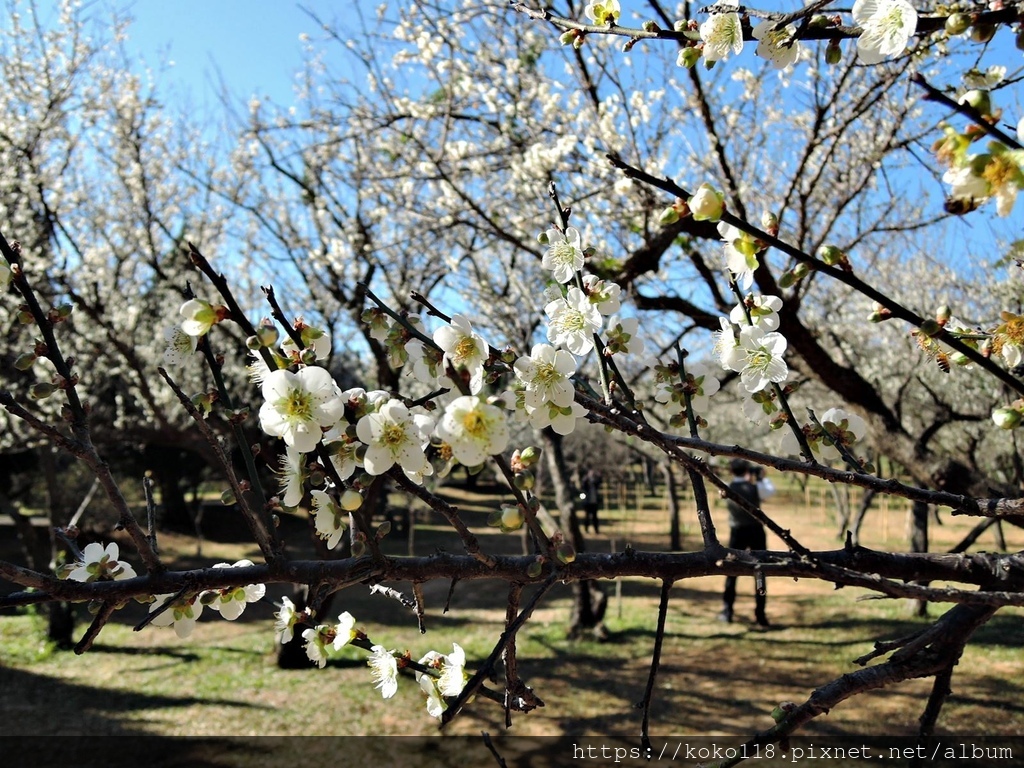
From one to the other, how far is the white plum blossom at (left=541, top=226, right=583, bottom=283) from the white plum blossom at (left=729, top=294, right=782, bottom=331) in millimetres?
284

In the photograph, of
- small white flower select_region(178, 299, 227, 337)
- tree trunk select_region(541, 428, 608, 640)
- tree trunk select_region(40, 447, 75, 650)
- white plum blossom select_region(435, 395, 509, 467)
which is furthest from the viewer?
tree trunk select_region(40, 447, 75, 650)

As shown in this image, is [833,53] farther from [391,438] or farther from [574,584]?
[574,584]

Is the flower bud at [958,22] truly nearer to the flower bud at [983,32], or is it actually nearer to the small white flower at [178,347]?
the flower bud at [983,32]

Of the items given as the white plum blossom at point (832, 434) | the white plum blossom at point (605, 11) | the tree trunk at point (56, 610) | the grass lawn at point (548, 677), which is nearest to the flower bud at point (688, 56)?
the white plum blossom at point (605, 11)

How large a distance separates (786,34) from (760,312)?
43 centimetres

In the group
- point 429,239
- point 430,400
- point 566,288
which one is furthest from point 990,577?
point 429,239

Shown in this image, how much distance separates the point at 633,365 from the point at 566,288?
1031cm

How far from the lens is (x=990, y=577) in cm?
117

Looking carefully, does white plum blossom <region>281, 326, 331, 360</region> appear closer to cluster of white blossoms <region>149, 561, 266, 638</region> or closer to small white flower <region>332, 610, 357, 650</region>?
cluster of white blossoms <region>149, 561, 266, 638</region>

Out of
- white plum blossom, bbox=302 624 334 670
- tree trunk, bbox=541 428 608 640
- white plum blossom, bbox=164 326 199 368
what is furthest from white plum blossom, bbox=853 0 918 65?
tree trunk, bbox=541 428 608 640

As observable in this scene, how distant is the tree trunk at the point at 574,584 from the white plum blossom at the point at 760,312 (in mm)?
5360

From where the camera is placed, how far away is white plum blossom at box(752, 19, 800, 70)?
1081 millimetres

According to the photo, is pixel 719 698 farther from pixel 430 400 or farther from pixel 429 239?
pixel 430 400

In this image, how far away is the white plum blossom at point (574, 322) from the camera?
3.62ft
